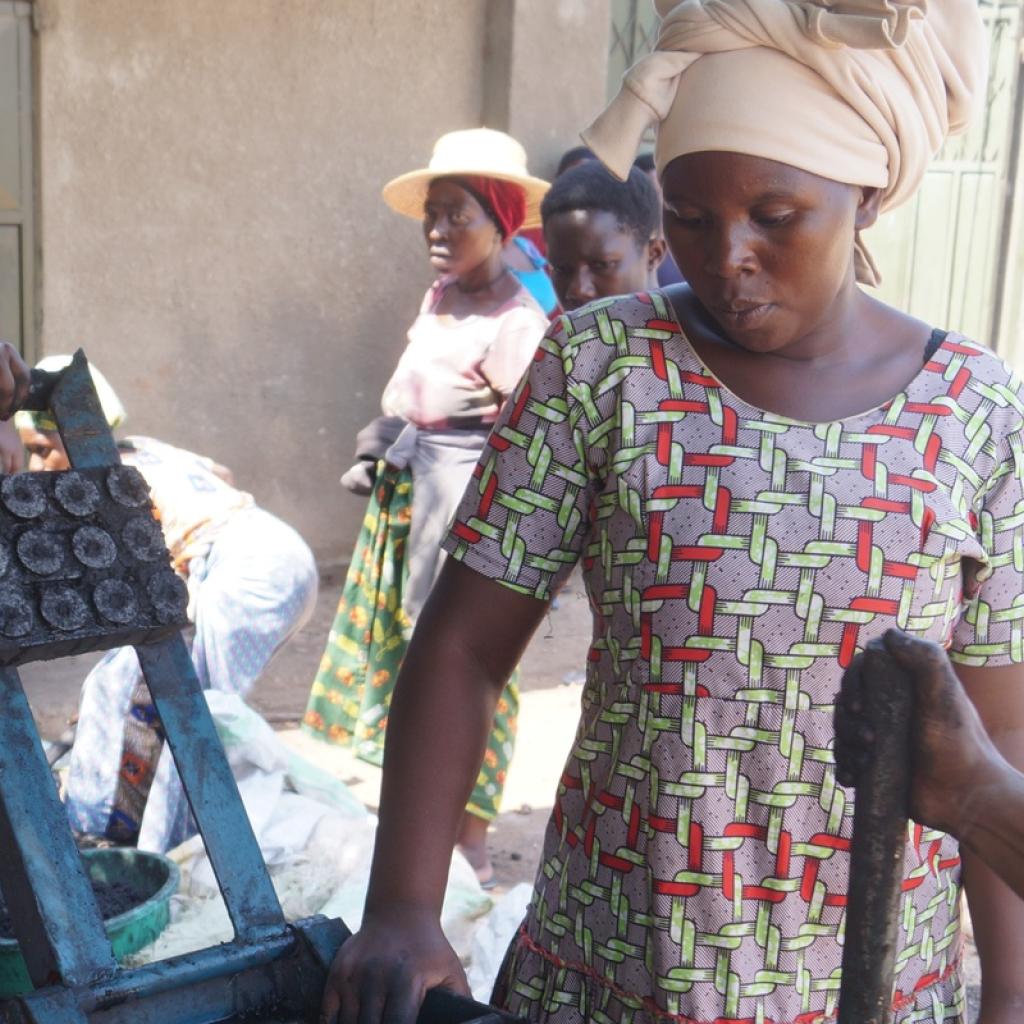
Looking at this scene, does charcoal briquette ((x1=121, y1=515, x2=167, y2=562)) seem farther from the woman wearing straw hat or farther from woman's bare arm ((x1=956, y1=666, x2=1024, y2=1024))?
the woman wearing straw hat

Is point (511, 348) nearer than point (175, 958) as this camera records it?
No

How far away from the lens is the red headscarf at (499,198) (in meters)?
4.95

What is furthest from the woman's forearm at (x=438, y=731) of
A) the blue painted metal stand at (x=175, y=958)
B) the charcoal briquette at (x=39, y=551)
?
the charcoal briquette at (x=39, y=551)

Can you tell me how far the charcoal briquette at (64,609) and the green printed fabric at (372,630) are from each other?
2.66 m

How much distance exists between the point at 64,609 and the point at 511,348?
278 centimetres

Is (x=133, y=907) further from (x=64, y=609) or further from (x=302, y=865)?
(x=64, y=609)

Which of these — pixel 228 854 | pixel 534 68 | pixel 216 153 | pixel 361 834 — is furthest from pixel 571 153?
pixel 228 854

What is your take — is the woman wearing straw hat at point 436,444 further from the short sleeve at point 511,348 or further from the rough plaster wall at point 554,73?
the rough plaster wall at point 554,73

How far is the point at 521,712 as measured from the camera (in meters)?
5.71

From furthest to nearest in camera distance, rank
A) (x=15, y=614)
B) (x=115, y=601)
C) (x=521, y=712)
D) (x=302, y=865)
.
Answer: (x=521, y=712) → (x=302, y=865) → (x=115, y=601) → (x=15, y=614)

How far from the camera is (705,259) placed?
143cm

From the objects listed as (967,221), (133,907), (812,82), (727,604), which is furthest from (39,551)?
(967,221)

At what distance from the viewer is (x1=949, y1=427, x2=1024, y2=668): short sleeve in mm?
1481

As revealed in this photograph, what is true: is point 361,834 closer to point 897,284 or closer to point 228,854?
point 228,854
